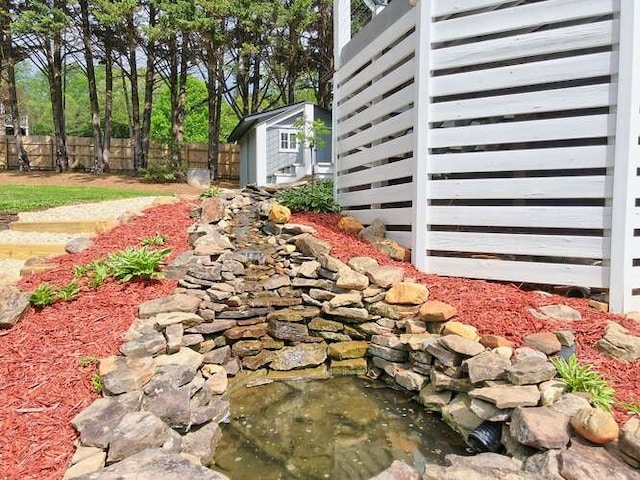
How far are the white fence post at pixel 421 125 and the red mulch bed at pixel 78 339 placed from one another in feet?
1.47

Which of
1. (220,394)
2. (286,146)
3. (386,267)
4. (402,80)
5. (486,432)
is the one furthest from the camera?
(286,146)

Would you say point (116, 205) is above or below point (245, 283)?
above

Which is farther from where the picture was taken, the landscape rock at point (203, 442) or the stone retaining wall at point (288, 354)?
the landscape rock at point (203, 442)

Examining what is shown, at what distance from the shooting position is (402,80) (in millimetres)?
4520

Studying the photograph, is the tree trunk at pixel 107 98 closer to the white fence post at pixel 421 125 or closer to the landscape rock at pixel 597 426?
the white fence post at pixel 421 125

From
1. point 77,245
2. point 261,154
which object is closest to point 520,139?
point 77,245

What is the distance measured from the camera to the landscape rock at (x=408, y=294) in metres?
3.68

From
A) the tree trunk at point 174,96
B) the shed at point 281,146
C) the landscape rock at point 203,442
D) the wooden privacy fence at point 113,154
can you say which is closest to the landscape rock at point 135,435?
the landscape rock at point 203,442

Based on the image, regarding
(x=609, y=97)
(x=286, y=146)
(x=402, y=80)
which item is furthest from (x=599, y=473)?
(x=286, y=146)

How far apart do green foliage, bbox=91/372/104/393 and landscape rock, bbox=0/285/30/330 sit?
101cm

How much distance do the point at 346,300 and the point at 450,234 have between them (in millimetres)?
1258

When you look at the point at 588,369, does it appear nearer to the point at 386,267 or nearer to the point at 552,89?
the point at 386,267

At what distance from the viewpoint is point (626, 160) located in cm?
331

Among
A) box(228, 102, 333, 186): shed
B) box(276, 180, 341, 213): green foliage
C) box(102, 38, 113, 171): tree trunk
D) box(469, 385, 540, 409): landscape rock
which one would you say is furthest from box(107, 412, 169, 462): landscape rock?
box(102, 38, 113, 171): tree trunk
